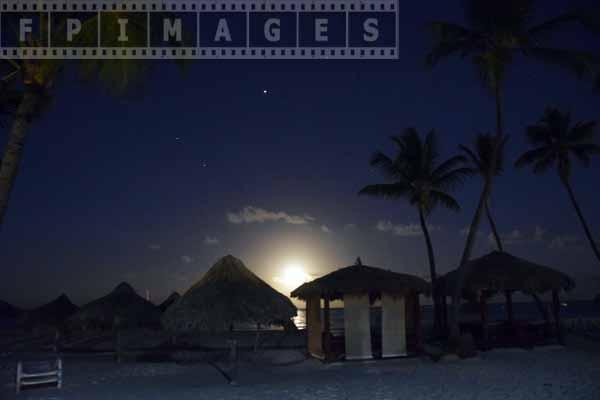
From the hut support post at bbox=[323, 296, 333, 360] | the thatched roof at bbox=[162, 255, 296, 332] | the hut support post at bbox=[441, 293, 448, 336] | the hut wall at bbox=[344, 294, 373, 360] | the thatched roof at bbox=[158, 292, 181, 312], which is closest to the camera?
the thatched roof at bbox=[162, 255, 296, 332]

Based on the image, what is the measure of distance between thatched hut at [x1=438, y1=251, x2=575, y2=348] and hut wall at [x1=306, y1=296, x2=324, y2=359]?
15.1 ft

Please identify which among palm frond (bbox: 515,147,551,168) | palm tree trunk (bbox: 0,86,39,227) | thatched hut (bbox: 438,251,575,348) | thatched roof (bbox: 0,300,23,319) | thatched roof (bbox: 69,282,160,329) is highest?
palm frond (bbox: 515,147,551,168)

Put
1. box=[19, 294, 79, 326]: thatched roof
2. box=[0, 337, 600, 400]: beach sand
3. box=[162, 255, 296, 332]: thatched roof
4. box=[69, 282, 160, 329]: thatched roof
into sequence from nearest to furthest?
1. box=[0, 337, 600, 400]: beach sand
2. box=[162, 255, 296, 332]: thatched roof
3. box=[69, 282, 160, 329]: thatched roof
4. box=[19, 294, 79, 326]: thatched roof

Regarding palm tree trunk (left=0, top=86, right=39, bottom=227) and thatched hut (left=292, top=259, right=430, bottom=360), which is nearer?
palm tree trunk (left=0, top=86, right=39, bottom=227)

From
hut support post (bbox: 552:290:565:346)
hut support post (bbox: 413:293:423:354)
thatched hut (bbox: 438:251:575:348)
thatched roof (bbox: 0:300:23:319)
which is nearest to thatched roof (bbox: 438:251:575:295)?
→ thatched hut (bbox: 438:251:575:348)

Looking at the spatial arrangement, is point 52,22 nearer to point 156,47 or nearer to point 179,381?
point 156,47

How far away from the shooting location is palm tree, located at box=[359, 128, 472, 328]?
22.3 meters

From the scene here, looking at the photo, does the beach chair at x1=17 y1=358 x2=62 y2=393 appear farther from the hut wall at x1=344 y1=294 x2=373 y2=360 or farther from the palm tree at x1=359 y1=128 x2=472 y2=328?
the palm tree at x1=359 y1=128 x2=472 y2=328

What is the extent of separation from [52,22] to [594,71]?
13.5 metres

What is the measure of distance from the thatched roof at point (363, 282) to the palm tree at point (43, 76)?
838 centimetres

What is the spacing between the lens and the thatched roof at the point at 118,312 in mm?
18625

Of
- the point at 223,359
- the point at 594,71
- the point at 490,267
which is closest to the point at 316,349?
the point at 223,359

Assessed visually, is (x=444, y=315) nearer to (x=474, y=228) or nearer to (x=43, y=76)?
(x=474, y=228)

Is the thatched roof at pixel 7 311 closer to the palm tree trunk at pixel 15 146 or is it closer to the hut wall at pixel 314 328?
the hut wall at pixel 314 328
